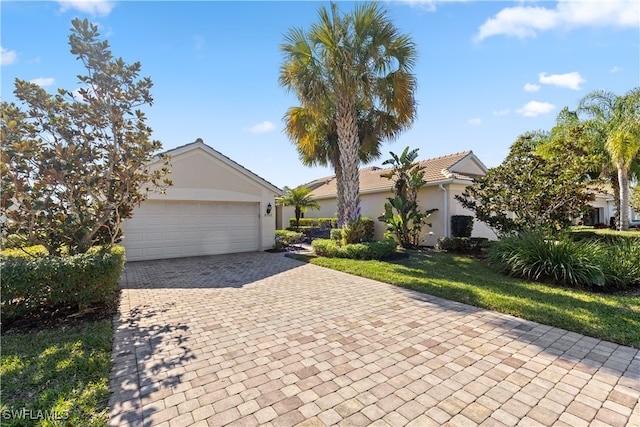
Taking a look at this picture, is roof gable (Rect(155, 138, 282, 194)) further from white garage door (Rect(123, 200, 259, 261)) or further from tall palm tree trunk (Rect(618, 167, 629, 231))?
tall palm tree trunk (Rect(618, 167, 629, 231))

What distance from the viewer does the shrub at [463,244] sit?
12594mm

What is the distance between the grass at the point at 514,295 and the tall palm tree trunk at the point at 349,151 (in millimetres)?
2584

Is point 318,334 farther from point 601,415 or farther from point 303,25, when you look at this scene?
point 303,25

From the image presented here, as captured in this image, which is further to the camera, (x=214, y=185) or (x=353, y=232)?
(x=214, y=185)

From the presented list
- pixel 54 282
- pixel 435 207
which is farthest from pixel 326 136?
pixel 54 282

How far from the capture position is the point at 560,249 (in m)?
7.96

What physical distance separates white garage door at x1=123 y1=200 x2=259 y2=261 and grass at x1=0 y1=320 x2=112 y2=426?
664 cm

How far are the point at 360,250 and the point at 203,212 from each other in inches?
266

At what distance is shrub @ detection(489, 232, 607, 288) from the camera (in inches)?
287

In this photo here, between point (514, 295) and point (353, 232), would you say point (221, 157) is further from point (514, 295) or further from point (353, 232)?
point (514, 295)

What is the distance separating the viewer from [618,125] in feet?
48.1

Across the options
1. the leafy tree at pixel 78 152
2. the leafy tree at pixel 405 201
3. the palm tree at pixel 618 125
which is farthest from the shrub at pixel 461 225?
the leafy tree at pixel 78 152

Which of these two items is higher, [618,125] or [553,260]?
[618,125]

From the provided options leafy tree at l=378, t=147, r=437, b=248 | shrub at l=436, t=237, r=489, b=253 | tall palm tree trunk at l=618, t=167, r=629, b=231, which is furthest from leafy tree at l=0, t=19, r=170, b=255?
tall palm tree trunk at l=618, t=167, r=629, b=231
